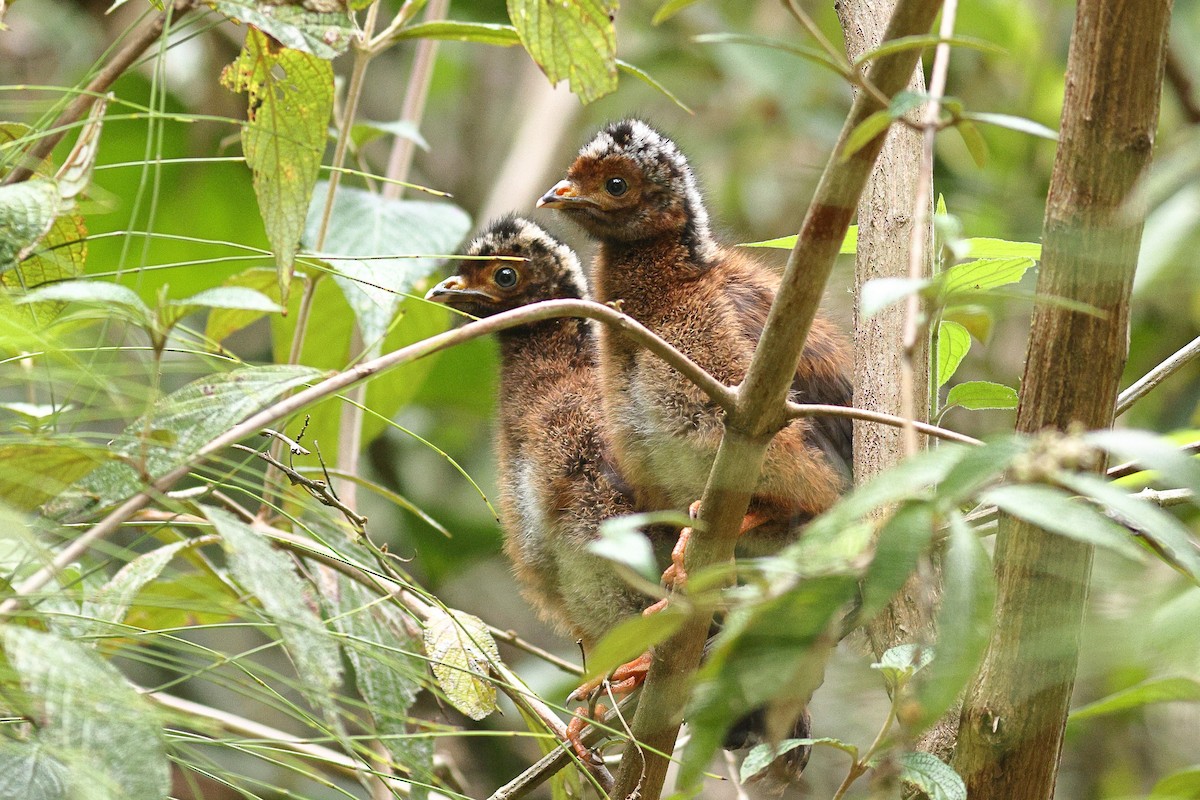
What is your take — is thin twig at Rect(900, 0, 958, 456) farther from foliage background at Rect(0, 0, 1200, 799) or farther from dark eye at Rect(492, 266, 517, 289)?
dark eye at Rect(492, 266, 517, 289)

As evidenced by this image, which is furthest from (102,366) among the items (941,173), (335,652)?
(941,173)

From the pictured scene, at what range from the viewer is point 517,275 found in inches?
125

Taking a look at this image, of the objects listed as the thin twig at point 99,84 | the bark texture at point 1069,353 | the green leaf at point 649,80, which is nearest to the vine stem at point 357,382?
the bark texture at point 1069,353

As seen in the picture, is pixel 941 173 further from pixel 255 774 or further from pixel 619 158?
pixel 255 774

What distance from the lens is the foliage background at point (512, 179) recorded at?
3.84 meters

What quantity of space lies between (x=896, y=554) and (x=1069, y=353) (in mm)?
631

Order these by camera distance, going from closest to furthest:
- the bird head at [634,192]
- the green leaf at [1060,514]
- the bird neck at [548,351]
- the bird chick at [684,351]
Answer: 1. the green leaf at [1060,514]
2. the bird chick at [684,351]
3. the bird head at [634,192]
4. the bird neck at [548,351]

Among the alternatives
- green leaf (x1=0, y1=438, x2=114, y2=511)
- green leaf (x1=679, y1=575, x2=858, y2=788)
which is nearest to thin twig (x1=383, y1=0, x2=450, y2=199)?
green leaf (x1=0, y1=438, x2=114, y2=511)

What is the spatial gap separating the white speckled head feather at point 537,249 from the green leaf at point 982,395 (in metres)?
1.43

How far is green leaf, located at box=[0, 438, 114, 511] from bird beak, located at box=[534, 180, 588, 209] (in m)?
1.70

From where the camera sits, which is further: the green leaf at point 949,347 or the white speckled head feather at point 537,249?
the white speckled head feather at point 537,249

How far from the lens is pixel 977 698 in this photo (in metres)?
1.55

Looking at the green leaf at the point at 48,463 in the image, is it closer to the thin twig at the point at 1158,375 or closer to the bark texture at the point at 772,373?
the bark texture at the point at 772,373

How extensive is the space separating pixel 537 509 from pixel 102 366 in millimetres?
1342
